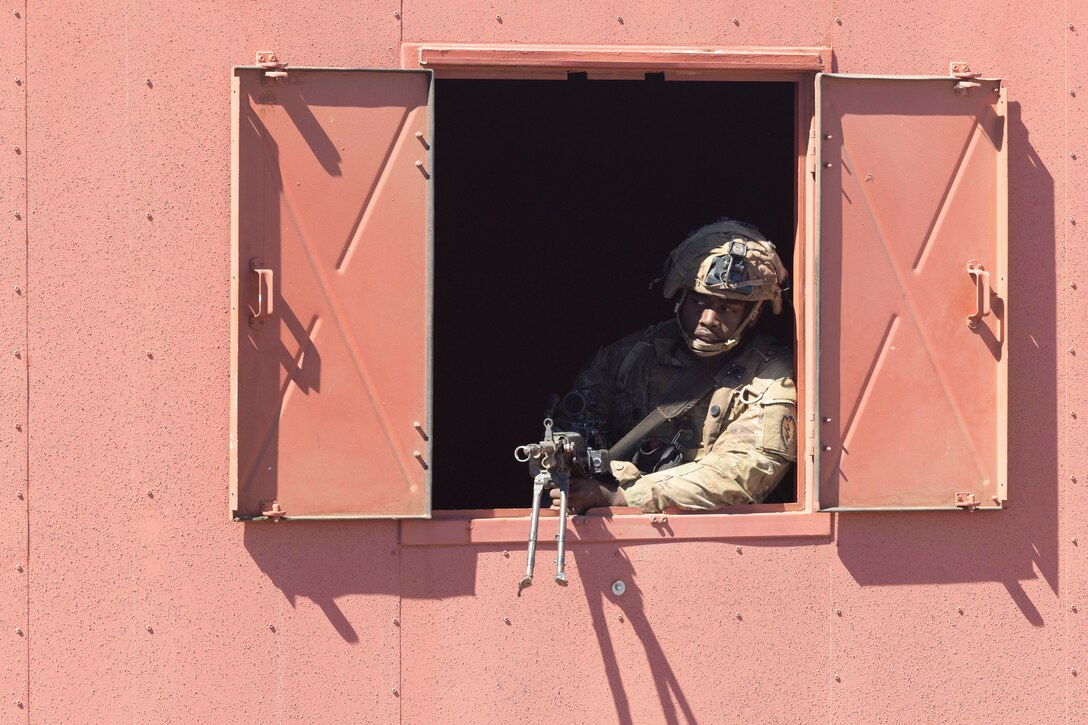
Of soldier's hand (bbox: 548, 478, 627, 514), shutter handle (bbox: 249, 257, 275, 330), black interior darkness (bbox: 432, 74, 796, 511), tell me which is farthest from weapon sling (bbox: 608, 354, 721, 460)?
black interior darkness (bbox: 432, 74, 796, 511)

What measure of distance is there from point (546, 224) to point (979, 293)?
3819mm

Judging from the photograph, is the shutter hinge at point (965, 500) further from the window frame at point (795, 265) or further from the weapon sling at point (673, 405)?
the weapon sling at point (673, 405)

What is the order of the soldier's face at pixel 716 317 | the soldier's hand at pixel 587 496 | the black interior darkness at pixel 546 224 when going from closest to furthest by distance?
the soldier's hand at pixel 587 496 → the soldier's face at pixel 716 317 → the black interior darkness at pixel 546 224

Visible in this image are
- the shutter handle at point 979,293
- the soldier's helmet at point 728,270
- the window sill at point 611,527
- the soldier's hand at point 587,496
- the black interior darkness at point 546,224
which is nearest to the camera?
the window sill at point 611,527

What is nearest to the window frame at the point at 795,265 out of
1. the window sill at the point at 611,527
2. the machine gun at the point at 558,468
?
the window sill at the point at 611,527

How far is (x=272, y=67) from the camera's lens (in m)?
5.70

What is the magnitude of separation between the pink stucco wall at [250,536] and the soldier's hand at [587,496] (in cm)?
22

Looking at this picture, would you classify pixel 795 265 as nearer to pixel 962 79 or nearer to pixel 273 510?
pixel 962 79

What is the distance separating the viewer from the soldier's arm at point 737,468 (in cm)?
610

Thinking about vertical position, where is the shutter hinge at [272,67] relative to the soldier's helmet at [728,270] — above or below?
above

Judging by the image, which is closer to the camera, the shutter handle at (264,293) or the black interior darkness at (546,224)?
the shutter handle at (264,293)

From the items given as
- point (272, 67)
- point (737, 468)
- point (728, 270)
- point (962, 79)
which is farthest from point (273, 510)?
point (962, 79)

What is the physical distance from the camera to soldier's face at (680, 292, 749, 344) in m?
6.66

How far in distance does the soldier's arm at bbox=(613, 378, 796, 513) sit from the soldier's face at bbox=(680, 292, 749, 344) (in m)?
0.37
